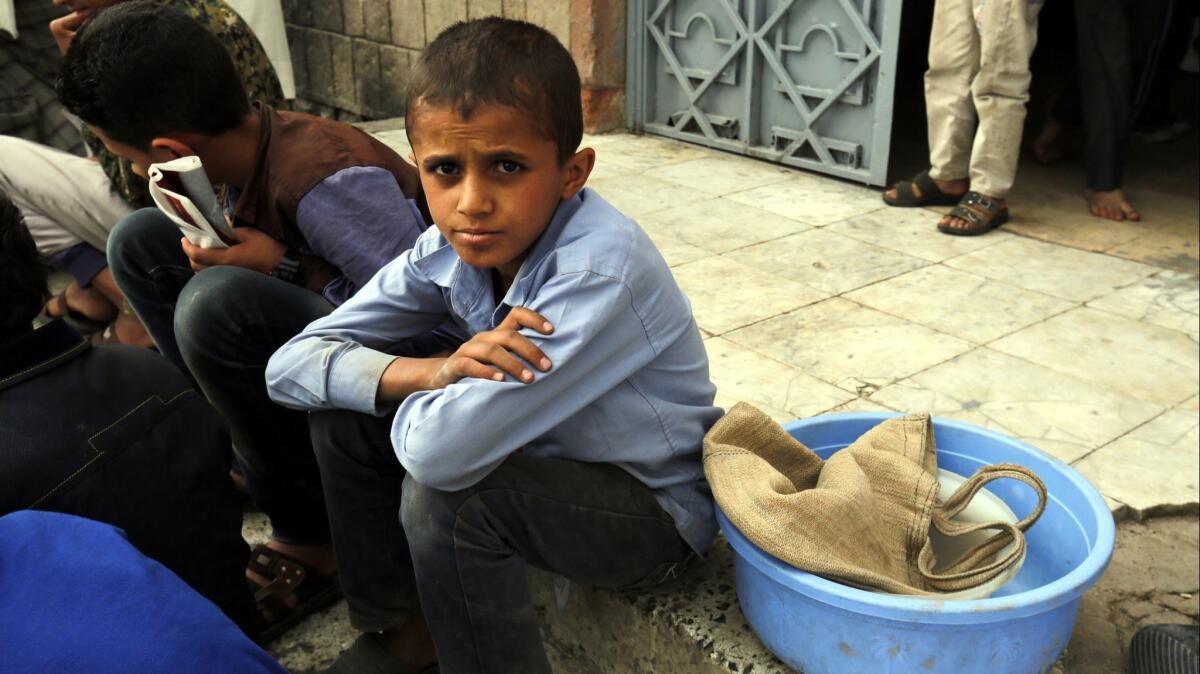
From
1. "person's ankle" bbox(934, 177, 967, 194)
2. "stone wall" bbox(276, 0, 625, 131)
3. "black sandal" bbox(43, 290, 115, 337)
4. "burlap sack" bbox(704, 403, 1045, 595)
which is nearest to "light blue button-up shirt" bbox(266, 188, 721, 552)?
"burlap sack" bbox(704, 403, 1045, 595)

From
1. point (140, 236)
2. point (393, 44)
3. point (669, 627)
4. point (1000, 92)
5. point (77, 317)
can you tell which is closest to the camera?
point (669, 627)

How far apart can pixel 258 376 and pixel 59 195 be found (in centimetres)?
120

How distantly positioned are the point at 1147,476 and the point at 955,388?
1.69 ft

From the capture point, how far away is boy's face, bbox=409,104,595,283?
1.48 metres

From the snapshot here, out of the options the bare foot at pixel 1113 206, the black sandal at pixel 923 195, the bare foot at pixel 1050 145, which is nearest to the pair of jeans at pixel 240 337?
the black sandal at pixel 923 195

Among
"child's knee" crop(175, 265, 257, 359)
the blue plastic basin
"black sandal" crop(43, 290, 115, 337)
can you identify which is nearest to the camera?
the blue plastic basin

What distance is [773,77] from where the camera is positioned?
16.0ft

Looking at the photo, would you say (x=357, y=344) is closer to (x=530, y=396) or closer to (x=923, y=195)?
(x=530, y=396)

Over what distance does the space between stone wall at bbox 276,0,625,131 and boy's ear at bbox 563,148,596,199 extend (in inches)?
152

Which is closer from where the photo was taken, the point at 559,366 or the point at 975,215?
the point at 559,366

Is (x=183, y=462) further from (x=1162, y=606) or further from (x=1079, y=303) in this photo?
(x=1079, y=303)

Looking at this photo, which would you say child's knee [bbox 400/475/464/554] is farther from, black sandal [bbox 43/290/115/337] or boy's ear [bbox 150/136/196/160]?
black sandal [bbox 43/290/115/337]

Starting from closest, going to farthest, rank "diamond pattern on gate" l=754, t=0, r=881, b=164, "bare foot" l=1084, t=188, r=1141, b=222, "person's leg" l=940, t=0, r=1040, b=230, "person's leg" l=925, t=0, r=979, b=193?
"person's leg" l=940, t=0, r=1040, b=230 < "person's leg" l=925, t=0, r=979, b=193 < "bare foot" l=1084, t=188, r=1141, b=222 < "diamond pattern on gate" l=754, t=0, r=881, b=164

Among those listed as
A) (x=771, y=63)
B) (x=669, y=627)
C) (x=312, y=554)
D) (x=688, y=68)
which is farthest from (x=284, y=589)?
(x=688, y=68)
